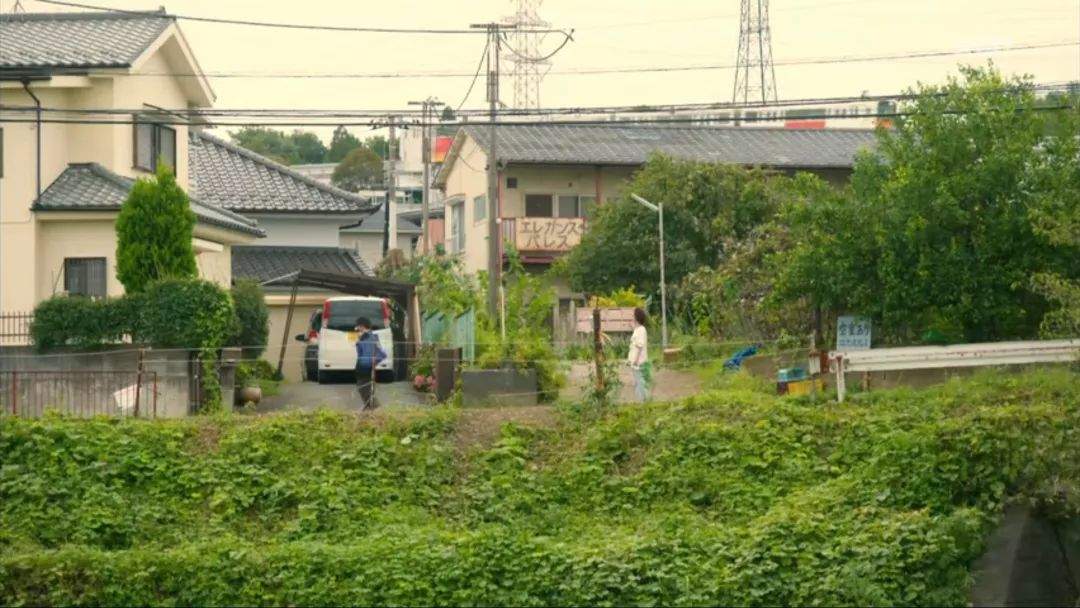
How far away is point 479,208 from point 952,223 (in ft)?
82.3

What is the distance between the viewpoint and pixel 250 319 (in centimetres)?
2442

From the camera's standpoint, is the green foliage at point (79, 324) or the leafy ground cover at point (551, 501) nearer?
the leafy ground cover at point (551, 501)

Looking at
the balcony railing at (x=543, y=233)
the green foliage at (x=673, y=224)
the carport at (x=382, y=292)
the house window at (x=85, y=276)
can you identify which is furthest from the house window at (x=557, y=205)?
the house window at (x=85, y=276)

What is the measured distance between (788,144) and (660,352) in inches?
776

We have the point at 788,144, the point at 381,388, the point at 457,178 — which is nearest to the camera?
the point at 381,388

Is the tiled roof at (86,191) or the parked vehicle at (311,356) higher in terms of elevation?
the tiled roof at (86,191)

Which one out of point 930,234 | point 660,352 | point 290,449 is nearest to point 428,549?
point 290,449

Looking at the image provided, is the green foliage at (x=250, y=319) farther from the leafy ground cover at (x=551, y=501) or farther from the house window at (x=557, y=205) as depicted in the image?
the house window at (x=557, y=205)

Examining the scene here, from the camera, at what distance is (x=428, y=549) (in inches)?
585

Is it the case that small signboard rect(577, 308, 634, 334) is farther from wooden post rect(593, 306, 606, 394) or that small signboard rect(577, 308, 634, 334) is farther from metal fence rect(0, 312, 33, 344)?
metal fence rect(0, 312, 33, 344)

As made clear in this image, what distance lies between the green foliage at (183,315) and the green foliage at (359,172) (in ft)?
187

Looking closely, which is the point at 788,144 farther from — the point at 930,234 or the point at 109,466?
the point at 109,466

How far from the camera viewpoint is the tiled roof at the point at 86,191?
24.7 metres

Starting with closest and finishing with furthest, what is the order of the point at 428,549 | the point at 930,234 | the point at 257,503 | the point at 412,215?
the point at 428,549
the point at 257,503
the point at 930,234
the point at 412,215
